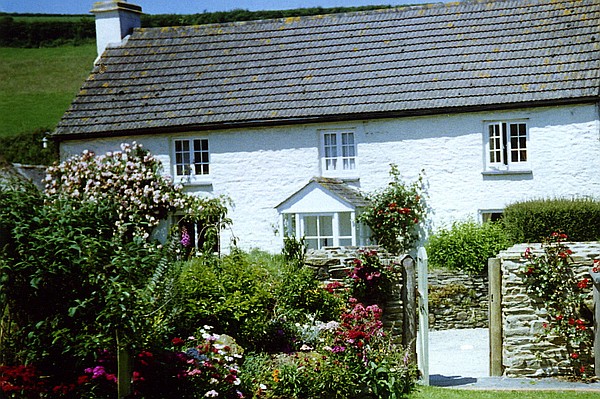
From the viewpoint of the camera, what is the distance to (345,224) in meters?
19.6

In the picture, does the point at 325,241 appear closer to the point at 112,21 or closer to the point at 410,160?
the point at 410,160

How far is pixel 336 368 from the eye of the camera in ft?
29.9

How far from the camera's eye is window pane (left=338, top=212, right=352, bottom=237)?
1961cm

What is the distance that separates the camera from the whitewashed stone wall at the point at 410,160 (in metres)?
18.8

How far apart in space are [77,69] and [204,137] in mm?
3685

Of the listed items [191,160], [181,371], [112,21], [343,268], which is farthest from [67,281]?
[112,21]

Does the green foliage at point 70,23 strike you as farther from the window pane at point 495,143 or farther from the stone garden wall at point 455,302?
the stone garden wall at point 455,302

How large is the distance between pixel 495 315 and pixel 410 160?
938 centimetres

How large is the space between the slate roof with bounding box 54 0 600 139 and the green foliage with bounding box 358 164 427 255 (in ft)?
5.86

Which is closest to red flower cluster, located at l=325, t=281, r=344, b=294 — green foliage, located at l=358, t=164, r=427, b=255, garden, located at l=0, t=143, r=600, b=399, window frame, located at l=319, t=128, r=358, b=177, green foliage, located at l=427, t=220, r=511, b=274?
garden, located at l=0, t=143, r=600, b=399

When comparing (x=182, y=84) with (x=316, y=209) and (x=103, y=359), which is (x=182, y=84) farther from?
(x=103, y=359)

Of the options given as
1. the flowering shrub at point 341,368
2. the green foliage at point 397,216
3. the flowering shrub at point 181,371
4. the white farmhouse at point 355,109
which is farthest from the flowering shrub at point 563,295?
the white farmhouse at point 355,109

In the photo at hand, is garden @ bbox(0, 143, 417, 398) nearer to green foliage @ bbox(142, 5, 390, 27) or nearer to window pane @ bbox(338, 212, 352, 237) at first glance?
window pane @ bbox(338, 212, 352, 237)

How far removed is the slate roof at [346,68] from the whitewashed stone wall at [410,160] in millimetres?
394
